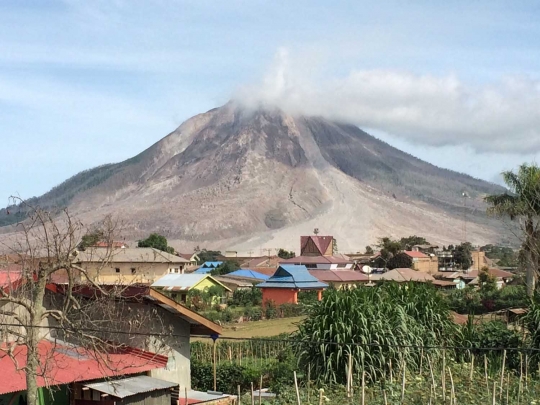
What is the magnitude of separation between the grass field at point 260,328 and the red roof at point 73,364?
19094 millimetres

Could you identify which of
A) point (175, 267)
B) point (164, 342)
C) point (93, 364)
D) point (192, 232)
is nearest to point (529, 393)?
point (164, 342)

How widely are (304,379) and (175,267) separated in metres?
53.0

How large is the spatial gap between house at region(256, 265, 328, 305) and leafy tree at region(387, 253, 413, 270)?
28.4m

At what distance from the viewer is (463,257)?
9675cm

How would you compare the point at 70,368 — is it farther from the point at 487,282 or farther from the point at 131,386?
the point at 487,282

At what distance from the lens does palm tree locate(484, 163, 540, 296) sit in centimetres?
3456

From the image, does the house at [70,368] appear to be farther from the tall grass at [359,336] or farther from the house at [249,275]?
the house at [249,275]

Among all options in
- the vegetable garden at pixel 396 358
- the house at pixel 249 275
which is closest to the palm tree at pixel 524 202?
the vegetable garden at pixel 396 358

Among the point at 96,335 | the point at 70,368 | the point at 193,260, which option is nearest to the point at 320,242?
the point at 193,260

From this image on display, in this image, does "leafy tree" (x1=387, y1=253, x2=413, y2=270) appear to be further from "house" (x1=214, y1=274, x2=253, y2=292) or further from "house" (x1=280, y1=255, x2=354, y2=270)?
"house" (x1=214, y1=274, x2=253, y2=292)

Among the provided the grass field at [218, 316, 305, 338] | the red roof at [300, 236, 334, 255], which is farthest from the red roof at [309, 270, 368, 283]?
the red roof at [300, 236, 334, 255]

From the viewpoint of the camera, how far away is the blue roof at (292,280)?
53.0 metres

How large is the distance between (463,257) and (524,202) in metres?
61.4

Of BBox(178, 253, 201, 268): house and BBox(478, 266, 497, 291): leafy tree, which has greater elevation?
BBox(178, 253, 201, 268): house
